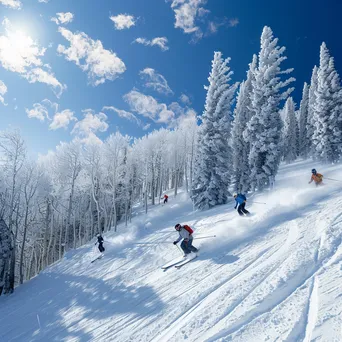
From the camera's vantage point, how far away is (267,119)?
23.3 m

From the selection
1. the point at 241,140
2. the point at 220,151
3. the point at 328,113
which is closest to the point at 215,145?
the point at 220,151

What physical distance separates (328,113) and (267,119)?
Answer: 1319 centimetres

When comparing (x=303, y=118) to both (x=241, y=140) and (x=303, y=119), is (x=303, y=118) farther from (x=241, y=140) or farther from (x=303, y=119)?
(x=241, y=140)

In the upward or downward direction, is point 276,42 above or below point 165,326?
above

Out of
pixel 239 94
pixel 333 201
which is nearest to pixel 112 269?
pixel 333 201

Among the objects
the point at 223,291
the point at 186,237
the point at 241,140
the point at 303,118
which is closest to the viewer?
the point at 223,291

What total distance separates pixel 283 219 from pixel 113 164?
23976 mm

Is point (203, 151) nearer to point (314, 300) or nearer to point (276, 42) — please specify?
point (276, 42)

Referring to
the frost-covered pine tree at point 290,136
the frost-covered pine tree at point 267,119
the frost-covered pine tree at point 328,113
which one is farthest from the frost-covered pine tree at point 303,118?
the frost-covered pine tree at point 267,119

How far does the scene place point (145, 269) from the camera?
12.5 metres

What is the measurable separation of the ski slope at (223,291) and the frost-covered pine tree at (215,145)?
729 centimetres

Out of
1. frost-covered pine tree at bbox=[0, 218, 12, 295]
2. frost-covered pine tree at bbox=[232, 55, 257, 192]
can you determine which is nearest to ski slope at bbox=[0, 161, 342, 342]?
frost-covered pine tree at bbox=[0, 218, 12, 295]

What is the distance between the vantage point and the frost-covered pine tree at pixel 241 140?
2805cm

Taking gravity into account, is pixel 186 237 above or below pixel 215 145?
below
